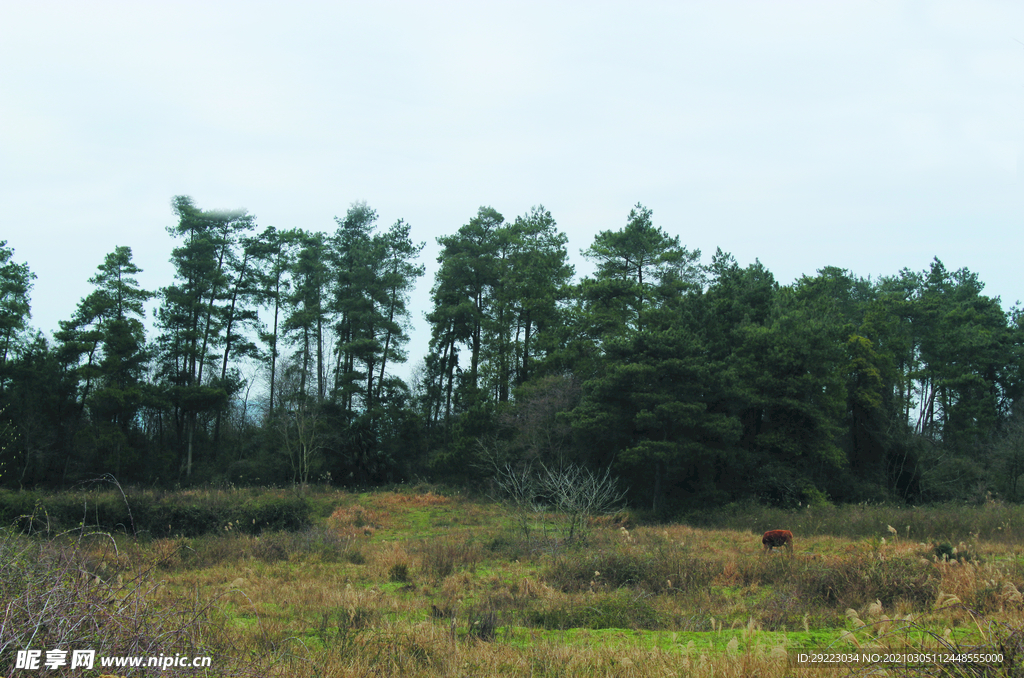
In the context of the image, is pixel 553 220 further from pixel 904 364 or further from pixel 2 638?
pixel 2 638

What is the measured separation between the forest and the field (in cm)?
1192

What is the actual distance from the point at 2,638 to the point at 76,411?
3753cm

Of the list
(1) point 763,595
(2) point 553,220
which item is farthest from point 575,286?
(1) point 763,595

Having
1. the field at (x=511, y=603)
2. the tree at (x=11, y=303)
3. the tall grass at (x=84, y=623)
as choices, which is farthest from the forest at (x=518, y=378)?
A: the tall grass at (x=84, y=623)

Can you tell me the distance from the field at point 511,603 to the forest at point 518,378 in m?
11.9

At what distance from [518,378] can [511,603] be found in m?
30.4

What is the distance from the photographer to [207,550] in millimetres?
14531

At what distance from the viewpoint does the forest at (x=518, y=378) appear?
29156 millimetres

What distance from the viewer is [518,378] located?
3897 cm

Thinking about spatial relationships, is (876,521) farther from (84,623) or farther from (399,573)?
(84,623)

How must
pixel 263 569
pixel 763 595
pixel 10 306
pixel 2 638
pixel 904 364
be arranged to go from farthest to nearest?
pixel 904 364
pixel 10 306
pixel 263 569
pixel 763 595
pixel 2 638

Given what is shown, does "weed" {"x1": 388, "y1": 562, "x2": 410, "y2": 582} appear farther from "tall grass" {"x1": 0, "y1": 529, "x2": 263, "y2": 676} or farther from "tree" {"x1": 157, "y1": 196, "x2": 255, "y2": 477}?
"tree" {"x1": 157, "y1": 196, "x2": 255, "y2": 477}

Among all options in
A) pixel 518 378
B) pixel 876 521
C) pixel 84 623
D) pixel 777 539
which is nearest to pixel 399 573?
pixel 777 539

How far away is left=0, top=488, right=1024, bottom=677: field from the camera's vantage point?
379cm
